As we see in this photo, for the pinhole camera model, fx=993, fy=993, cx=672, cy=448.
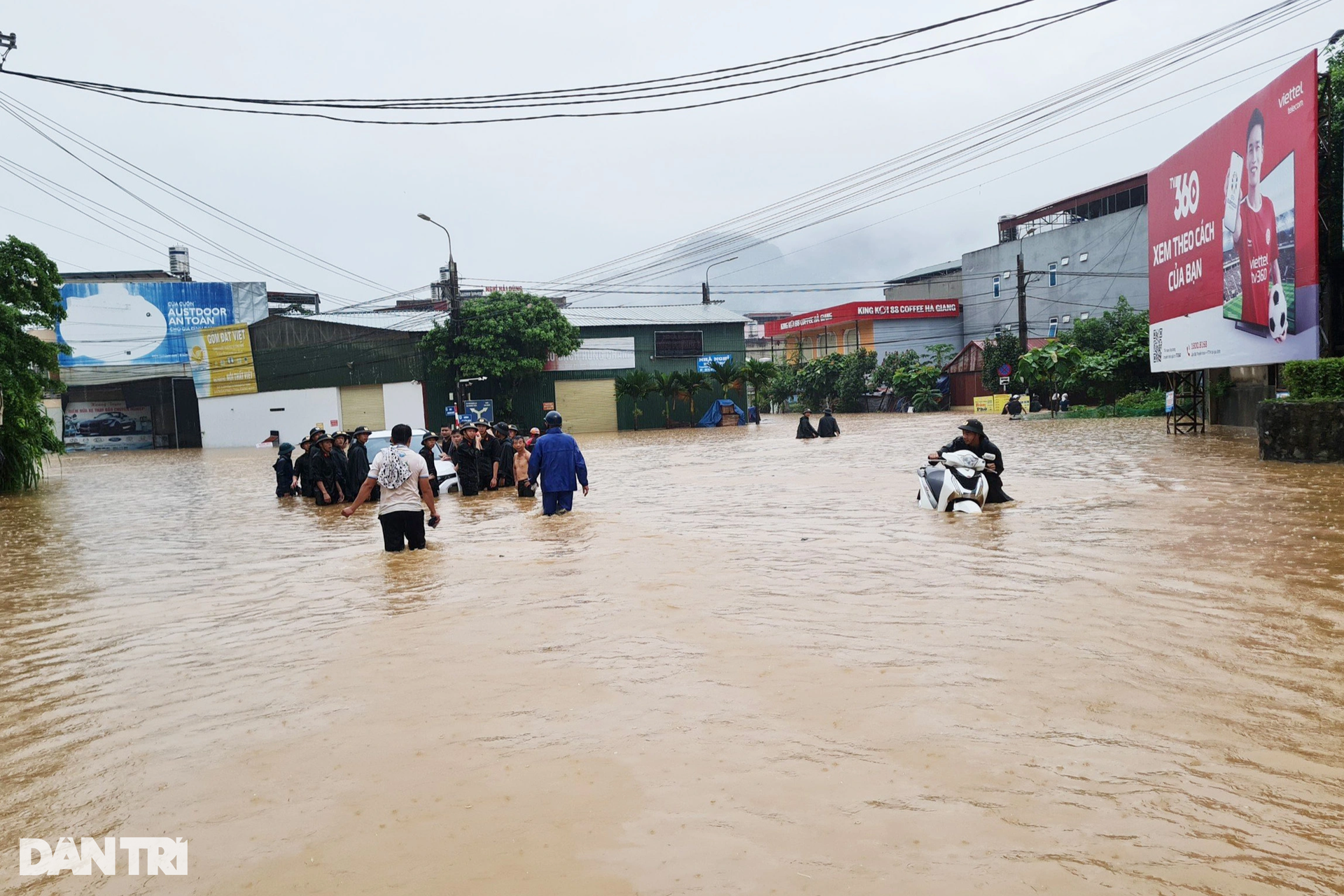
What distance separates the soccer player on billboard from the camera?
59.0 feet

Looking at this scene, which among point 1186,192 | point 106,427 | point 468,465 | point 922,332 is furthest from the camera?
point 922,332

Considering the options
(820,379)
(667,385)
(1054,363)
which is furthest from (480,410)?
(820,379)

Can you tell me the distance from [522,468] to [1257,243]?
47.2 ft

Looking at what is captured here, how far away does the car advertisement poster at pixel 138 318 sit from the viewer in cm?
5103

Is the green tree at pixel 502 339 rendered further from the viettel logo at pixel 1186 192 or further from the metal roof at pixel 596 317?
the viettel logo at pixel 1186 192

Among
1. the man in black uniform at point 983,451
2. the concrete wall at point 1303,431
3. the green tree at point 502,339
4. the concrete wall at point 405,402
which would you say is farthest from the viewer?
the concrete wall at point 405,402

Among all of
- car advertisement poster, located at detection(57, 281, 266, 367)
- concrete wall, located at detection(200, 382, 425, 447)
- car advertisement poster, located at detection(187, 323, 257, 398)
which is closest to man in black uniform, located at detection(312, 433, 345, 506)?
concrete wall, located at detection(200, 382, 425, 447)

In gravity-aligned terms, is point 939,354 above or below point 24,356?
above

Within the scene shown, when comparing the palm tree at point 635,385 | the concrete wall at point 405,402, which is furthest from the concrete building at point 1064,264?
the concrete wall at point 405,402

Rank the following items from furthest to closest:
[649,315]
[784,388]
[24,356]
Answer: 1. [784,388]
2. [649,315]
3. [24,356]

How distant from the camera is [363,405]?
5125 cm

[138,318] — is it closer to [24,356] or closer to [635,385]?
[635,385]

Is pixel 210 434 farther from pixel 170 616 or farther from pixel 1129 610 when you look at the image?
pixel 1129 610

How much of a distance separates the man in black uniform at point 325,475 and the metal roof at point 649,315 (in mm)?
36538
